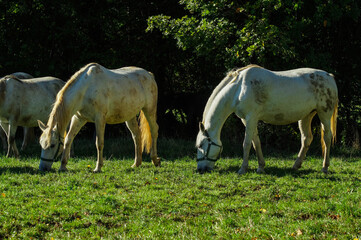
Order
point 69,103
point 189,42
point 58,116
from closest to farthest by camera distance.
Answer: point 58,116 < point 69,103 < point 189,42

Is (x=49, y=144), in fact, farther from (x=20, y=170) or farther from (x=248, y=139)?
(x=248, y=139)

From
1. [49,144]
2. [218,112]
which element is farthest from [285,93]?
[49,144]

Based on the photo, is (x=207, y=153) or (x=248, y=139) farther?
(x=207, y=153)

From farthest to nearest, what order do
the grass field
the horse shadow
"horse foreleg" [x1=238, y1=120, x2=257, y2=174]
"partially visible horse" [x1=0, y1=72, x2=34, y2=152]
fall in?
"partially visible horse" [x1=0, y1=72, x2=34, y2=152] < "horse foreleg" [x1=238, y1=120, x2=257, y2=174] < the horse shadow < the grass field

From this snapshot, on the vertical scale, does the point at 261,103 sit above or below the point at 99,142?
above

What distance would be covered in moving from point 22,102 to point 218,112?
5.68 meters

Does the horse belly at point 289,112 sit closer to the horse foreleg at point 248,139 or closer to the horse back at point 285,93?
the horse back at point 285,93

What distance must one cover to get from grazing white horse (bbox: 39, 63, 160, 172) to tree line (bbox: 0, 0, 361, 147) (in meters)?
→ 3.05

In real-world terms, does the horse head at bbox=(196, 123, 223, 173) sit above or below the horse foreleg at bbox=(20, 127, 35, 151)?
above

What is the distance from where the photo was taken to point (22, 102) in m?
11.9

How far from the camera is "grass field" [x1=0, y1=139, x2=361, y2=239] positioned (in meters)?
5.48

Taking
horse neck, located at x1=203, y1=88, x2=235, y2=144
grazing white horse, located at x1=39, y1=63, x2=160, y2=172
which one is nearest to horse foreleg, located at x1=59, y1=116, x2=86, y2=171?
grazing white horse, located at x1=39, y1=63, x2=160, y2=172

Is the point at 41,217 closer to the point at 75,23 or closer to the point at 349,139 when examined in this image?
the point at 75,23

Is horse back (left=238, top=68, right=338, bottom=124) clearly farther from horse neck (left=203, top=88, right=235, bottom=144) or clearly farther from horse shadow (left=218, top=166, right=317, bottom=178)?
horse shadow (left=218, top=166, right=317, bottom=178)
